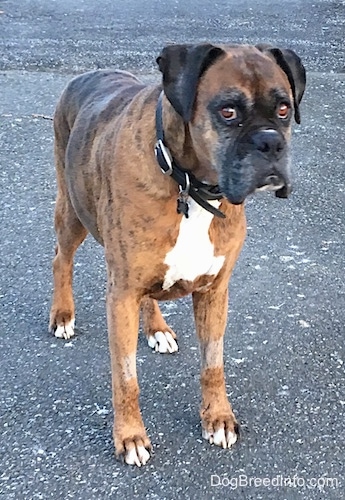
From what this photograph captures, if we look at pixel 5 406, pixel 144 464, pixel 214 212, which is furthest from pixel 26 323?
pixel 214 212

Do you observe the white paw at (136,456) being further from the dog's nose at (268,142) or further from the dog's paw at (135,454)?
the dog's nose at (268,142)

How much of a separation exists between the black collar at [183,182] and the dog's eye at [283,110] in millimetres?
370

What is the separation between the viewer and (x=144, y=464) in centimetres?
350

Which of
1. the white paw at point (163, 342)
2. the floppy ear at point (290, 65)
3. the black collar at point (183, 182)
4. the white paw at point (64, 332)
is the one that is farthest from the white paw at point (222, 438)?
the floppy ear at point (290, 65)

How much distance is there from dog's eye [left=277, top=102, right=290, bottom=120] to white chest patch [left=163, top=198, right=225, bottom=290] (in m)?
0.43

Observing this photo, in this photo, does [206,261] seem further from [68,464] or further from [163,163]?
[68,464]

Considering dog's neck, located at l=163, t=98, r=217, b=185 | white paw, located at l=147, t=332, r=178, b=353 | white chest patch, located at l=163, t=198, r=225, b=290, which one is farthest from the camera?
white paw, located at l=147, t=332, r=178, b=353

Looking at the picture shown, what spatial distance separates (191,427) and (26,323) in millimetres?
1177

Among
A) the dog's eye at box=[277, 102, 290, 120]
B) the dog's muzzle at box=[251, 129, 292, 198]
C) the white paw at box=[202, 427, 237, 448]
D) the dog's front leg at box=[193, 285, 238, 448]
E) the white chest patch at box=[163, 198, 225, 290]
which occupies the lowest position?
the white paw at box=[202, 427, 237, 448]

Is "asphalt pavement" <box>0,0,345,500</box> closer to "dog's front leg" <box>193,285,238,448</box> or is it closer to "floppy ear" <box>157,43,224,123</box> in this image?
"dog's front leg" <box>193,285,238,448</box>

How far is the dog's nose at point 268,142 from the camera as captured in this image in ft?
9.54

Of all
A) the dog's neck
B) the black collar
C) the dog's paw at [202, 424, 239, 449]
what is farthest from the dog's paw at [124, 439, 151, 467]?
the dog's neck

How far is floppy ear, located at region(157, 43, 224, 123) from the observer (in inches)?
Result: 118

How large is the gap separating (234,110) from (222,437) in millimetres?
1367
